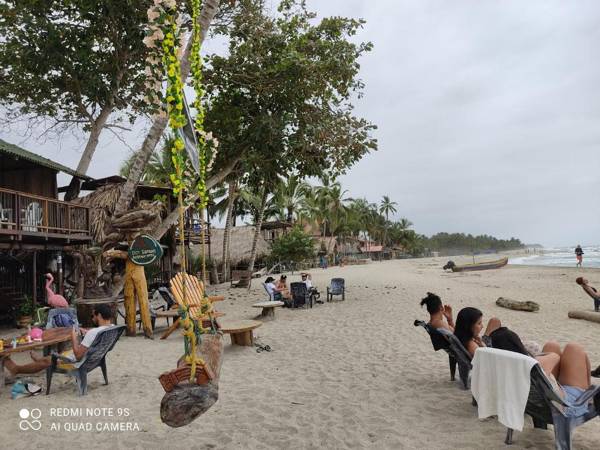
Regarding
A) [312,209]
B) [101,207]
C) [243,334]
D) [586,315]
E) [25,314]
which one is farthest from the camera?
[312,209]

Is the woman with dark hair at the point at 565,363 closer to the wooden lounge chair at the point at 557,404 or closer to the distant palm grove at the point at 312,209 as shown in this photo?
the wooden lounge chair at the point at 557,404

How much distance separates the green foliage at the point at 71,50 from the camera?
10.6m

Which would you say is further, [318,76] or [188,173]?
[318,76]

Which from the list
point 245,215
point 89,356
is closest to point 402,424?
point 89,356

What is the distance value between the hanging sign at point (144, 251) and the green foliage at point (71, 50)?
4.52 metres

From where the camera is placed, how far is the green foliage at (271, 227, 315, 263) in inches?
1198

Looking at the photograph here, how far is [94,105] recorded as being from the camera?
552 inches

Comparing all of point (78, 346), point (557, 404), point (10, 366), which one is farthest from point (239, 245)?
Answer: point (557, 404)

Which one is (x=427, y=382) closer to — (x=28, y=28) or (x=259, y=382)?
(x=259, y=382)

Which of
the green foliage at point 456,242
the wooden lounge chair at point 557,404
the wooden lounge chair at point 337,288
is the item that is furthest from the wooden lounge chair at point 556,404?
the green foliage at point 456,242

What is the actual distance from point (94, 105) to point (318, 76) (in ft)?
25.4

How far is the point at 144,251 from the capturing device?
319 inches

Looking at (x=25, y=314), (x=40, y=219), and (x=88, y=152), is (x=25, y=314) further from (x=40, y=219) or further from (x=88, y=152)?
(x=88, y=152)

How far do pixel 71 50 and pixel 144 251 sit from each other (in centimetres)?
704
